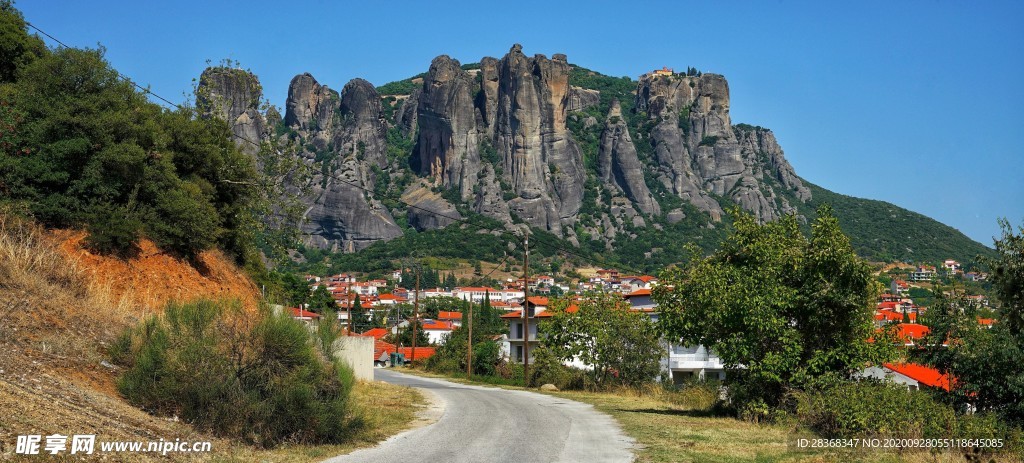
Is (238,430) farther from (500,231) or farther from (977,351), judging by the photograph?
(500,231)

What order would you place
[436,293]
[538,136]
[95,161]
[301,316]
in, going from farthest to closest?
[538,136]
[436,293]
[301,316]
[95,161]

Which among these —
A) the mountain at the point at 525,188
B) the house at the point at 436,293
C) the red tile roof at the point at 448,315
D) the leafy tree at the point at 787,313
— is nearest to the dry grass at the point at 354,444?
the leafy tree at the point at 787,313

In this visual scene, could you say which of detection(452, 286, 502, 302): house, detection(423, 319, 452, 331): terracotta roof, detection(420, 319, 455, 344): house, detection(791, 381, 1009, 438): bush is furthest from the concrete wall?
detection(452, 286, 502, 302): house

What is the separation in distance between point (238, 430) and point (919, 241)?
171m

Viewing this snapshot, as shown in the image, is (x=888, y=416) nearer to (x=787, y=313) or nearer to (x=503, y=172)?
(x=787, y=313)

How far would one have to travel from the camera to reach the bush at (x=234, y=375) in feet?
38.7

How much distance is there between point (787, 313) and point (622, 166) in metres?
173

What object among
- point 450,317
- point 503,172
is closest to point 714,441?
point 450,317

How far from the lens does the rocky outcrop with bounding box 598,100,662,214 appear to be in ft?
619

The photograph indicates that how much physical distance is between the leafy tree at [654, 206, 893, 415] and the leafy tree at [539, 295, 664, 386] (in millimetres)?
16432

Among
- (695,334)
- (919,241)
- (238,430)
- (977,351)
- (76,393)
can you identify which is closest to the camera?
(76,393)

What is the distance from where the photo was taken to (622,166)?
19212cm

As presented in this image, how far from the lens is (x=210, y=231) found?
889 inches

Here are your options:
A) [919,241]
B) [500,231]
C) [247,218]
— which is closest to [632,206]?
[500,231]
